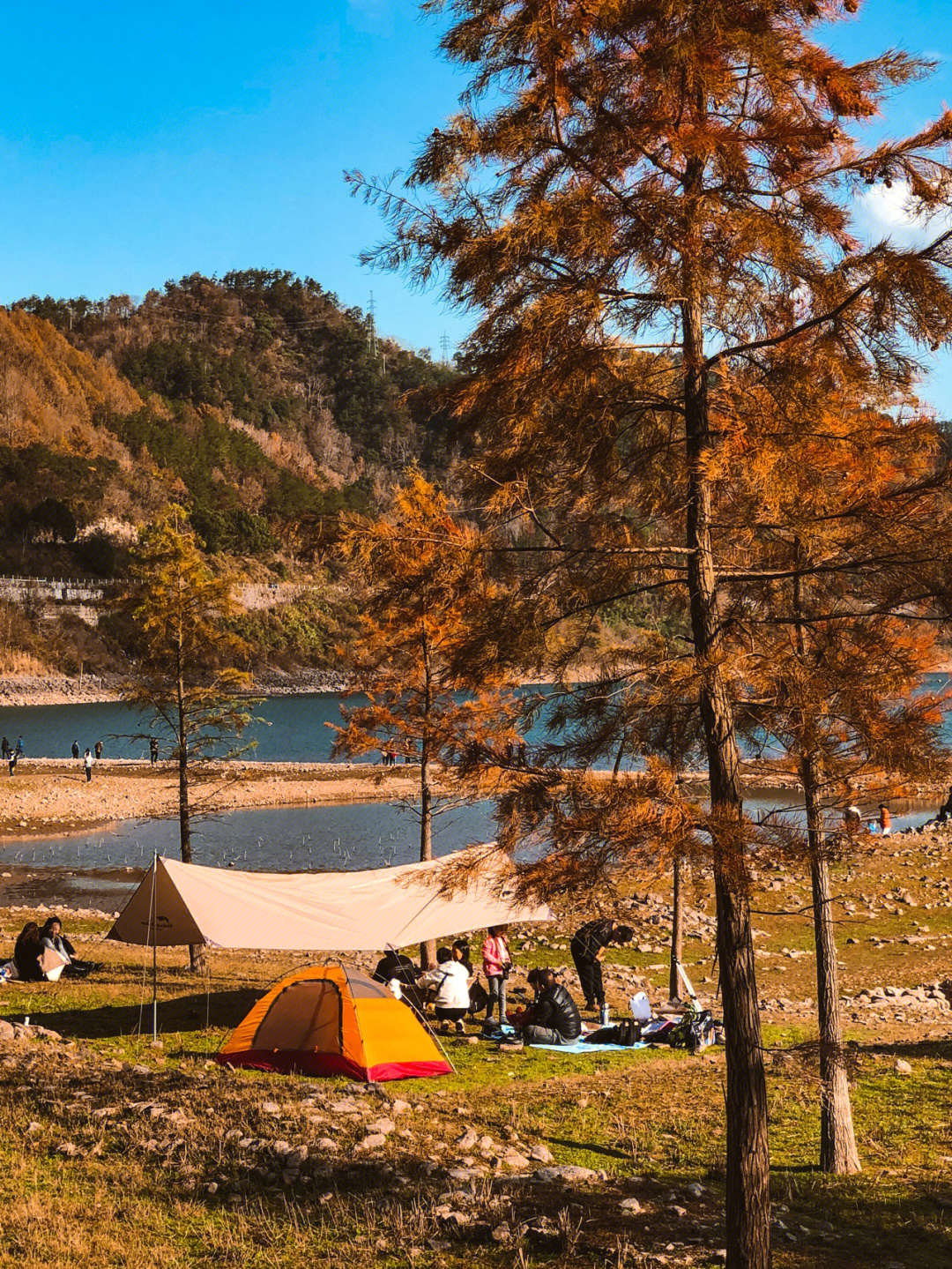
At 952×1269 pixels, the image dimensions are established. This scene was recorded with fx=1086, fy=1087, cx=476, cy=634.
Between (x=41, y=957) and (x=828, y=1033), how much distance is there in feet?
40.5

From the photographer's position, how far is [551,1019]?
1430 cm

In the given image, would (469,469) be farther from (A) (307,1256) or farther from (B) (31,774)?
(B) (31,774)

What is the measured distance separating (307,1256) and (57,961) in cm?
1204

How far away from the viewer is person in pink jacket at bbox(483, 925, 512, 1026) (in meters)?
15.5

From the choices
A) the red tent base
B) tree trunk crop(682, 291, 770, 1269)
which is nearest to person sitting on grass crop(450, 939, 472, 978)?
the red tent base

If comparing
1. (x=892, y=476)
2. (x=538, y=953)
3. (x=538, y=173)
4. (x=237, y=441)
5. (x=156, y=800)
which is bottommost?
(x=538, y=953)

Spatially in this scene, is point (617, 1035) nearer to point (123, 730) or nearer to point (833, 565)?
point (833, 565)

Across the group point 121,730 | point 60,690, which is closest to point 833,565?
point 121,730

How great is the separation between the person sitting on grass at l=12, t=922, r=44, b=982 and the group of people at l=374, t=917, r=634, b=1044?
18.4ft

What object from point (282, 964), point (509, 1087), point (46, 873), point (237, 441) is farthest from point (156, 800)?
point (237, 441)

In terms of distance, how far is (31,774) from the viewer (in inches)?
2094

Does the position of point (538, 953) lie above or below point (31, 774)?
below

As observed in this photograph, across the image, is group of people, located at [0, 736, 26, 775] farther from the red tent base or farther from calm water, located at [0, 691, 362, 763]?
the red tent base

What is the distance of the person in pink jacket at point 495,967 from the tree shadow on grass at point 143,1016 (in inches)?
138
